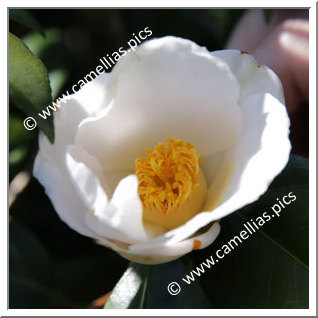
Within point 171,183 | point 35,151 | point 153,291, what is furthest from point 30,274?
point 171,183

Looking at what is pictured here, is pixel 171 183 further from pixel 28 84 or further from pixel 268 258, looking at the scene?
pixel 28 84

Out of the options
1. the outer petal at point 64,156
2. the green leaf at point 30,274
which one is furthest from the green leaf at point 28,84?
the green leaf at point 30,274

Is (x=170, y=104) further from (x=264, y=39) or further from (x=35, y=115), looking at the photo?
(x=264, y=39)

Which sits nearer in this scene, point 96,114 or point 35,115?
point 35,115

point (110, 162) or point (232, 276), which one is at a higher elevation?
point (110, 162)

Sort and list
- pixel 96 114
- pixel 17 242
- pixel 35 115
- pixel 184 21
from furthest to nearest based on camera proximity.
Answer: pixel 184 21, pixel 17 242, pixel 96 114, pixel 35 115

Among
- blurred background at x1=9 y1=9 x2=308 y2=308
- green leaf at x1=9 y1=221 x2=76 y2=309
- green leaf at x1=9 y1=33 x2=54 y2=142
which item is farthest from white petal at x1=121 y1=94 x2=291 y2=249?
green leaf at x1=9 y1=221 x2=76 y2=309

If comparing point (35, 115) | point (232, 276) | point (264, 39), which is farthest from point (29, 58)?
point (264, 39)

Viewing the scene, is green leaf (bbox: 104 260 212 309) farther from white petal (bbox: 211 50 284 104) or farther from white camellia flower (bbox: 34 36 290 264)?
white petal (bbox: 211 50 284 104)
